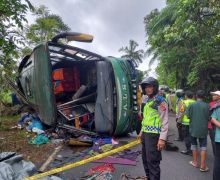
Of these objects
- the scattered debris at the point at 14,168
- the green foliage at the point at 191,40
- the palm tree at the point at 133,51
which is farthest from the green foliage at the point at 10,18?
the palm tree at the point at 133,51

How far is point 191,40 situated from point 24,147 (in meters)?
11.8

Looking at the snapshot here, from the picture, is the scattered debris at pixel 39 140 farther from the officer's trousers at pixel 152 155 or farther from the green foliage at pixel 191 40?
the green foliage at pixel 191 40

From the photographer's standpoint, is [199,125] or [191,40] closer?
[199,125]

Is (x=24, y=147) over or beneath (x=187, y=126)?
beneath

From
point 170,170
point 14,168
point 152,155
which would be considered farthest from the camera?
point 170,170

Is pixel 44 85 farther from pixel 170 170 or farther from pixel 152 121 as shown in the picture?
pixel 152 121

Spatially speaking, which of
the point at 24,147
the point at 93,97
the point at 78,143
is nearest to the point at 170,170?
the point at 78,143

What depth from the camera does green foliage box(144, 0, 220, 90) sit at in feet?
38.7

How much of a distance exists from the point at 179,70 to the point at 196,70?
11.7ft

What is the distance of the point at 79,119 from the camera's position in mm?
8766

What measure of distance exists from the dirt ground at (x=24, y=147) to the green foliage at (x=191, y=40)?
23.1 feet

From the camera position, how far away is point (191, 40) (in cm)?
1602

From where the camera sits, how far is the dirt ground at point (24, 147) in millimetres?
6354

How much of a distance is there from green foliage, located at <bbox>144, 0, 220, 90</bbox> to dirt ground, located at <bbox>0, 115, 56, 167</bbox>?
703cm
